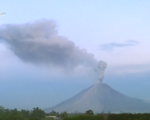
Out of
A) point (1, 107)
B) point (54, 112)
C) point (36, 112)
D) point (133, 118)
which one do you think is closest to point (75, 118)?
point (133, 118)

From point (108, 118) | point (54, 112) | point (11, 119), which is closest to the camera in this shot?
point (108, 118)

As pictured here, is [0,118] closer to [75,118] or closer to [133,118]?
[75,118]

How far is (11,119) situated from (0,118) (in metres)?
1.80

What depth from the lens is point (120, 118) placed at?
29516 mm

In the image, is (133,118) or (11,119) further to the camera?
(11,119)

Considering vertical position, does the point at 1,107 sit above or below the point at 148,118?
above

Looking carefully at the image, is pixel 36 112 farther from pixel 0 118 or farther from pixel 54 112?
pixel 0 118

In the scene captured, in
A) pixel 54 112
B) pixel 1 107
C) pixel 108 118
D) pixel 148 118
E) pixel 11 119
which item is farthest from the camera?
pixel 54 112

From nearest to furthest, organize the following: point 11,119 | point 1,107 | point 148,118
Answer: point 148,118 → point 11,119 → point 1,107

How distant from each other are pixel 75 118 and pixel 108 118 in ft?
10.5

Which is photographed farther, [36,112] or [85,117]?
[36,112]

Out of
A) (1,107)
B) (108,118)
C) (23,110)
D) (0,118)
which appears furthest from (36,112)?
(108,118)

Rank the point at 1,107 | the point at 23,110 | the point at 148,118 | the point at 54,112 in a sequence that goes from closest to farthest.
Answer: the point at 148,118
the point at 1,107
the point at 23,110
the point at 54,112

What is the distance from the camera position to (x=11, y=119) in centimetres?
4138
